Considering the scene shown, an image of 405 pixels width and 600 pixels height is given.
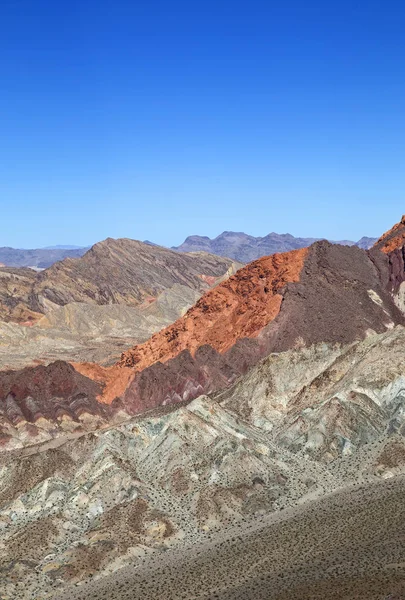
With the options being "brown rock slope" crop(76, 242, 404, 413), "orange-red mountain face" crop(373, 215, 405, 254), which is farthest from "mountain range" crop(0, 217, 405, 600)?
"orange-red mountain face" crop(373, 215, 405, 254)

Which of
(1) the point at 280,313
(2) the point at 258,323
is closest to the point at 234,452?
(1) the point at 280,313

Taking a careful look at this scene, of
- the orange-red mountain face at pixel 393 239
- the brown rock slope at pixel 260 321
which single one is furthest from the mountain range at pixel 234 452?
the orange-red mountain face at pixel 393 239

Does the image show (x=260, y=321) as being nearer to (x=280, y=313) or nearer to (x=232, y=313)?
(x=280, y=313)

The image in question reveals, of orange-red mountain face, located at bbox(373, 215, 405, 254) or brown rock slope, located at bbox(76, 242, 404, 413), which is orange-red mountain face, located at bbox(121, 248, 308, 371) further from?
orange-red mountain face, located at bbox(373, 215, 405, 254)

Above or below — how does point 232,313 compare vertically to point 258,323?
above

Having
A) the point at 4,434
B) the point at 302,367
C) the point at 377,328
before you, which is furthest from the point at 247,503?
the point at 377,328

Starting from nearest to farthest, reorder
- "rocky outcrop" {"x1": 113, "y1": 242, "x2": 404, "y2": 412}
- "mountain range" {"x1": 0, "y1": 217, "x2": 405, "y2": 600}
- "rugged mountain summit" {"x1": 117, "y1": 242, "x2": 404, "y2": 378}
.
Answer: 1. "mountain range" {"x1": 0, "y1": 217, "x2": 405, "y2": 600}
2. "rocky outcrop" {"x1": 113, "y1": 242, "x2": 404, "y2": 412}
3. "rugged mountain summit" {"x1": 117, "y1": 242, "x2": 404, "y2": 378}

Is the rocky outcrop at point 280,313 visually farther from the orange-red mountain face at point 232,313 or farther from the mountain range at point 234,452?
the mountain range at point 234,452

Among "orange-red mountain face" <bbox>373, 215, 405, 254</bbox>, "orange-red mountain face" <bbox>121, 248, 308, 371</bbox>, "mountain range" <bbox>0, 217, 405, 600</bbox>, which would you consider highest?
"orange-red mountain face" <bbox>373, 215, 405, 254</bbox>
